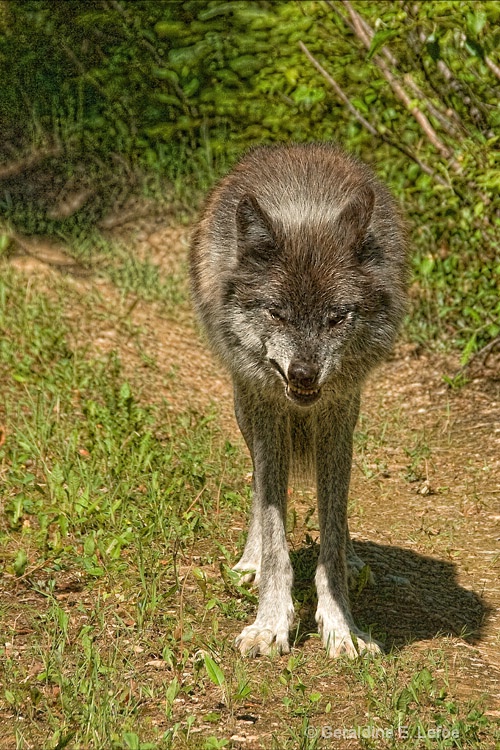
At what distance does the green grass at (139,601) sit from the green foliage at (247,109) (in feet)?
7.01

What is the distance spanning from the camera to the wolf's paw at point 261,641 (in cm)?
455

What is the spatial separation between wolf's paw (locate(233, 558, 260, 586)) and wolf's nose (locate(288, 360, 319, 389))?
1.41 m

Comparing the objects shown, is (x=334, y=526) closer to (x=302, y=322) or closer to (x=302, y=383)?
(x=302, y=383)

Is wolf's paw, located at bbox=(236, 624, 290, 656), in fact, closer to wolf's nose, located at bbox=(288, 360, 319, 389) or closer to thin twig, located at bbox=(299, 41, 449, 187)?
wolf's nose, located at bbox=(288, 360, 319, 389)

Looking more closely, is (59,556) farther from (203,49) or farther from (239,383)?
(203,49)

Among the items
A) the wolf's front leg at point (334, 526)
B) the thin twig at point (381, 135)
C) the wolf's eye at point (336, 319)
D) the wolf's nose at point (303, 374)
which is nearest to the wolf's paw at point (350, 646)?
the wolf's front leg at point (334, 526)

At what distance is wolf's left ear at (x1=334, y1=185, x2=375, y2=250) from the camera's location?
14.9 ft

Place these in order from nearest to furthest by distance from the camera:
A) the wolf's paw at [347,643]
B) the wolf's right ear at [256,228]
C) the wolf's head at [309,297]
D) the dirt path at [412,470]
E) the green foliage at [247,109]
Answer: the wolf's head at [309,297] < the wolf's right ear at [256,228] < the wolf's paw at [347,643] < the dirt path at [412,470] < the green foliage at [247,109]

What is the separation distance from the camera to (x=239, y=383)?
206 inches

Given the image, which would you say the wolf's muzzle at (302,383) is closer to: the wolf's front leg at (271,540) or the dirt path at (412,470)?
the wolf's front leg at (271,540)

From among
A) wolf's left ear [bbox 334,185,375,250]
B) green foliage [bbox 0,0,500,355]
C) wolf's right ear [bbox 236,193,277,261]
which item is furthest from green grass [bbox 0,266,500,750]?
green foliage [bbox 0,0,500,355]

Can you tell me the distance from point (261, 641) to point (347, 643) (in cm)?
37

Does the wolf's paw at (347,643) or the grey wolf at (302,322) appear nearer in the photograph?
the grey wolf at (302,322)

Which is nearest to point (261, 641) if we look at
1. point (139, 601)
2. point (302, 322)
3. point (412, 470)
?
point (139, 601)
